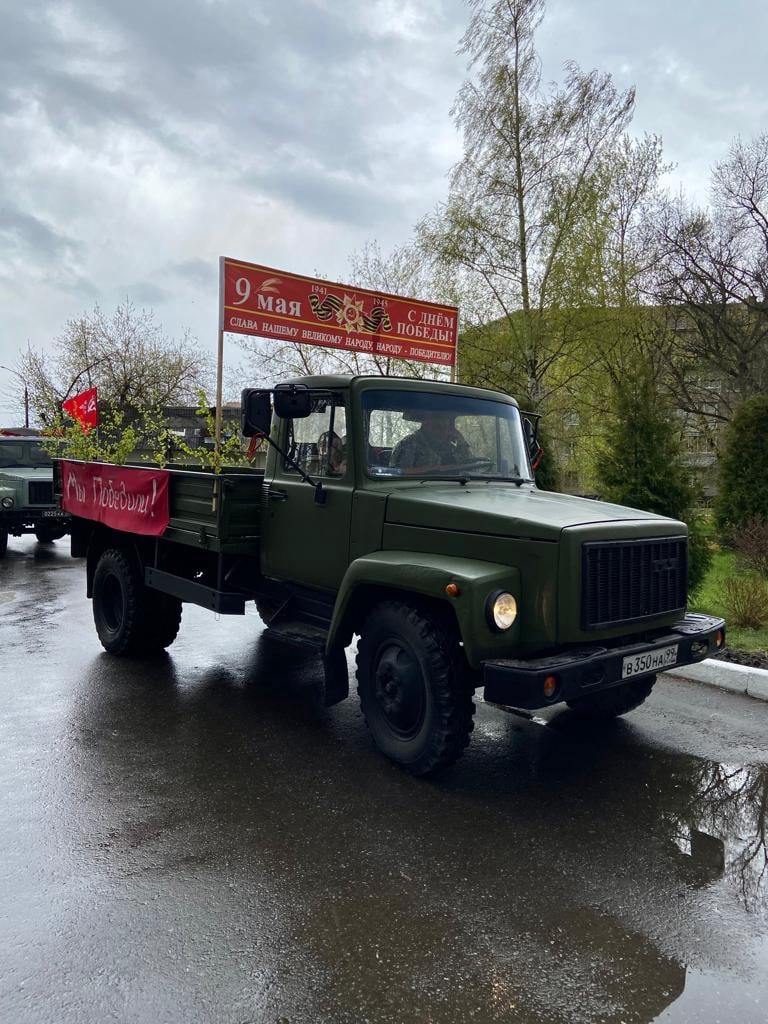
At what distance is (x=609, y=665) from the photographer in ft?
12.1

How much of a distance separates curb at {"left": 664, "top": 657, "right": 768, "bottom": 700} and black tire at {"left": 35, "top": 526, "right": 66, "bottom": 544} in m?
11.8

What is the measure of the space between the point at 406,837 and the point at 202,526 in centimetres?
283

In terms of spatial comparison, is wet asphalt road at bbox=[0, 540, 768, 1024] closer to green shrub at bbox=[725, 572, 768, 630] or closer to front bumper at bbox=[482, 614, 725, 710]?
front bumper at bbox=[482, 614, 725, 710]

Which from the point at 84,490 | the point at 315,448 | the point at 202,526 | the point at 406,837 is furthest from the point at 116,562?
the point at 406,837

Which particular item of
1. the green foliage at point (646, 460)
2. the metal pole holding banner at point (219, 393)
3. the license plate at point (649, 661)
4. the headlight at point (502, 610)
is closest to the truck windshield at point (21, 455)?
the metal pole holding banner at point (219, 393)

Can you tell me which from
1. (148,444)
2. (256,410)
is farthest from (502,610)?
(148,444)

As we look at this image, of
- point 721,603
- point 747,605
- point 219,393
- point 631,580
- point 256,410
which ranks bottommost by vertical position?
point 721,603

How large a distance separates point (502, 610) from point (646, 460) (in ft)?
20.2

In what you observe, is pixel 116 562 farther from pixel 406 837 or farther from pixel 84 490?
pixel 406 837

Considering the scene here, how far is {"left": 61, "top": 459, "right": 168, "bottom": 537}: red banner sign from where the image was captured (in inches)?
237

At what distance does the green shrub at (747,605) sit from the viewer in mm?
7230

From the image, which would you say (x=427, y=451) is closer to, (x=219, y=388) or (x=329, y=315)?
(x=219, y=388)

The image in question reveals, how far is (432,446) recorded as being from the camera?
471 centimetres

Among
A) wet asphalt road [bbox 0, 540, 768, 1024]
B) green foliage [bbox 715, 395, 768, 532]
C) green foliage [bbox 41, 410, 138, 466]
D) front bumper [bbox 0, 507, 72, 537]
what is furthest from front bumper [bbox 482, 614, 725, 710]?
front bumper [bbox 0, 507, 72, 537]
